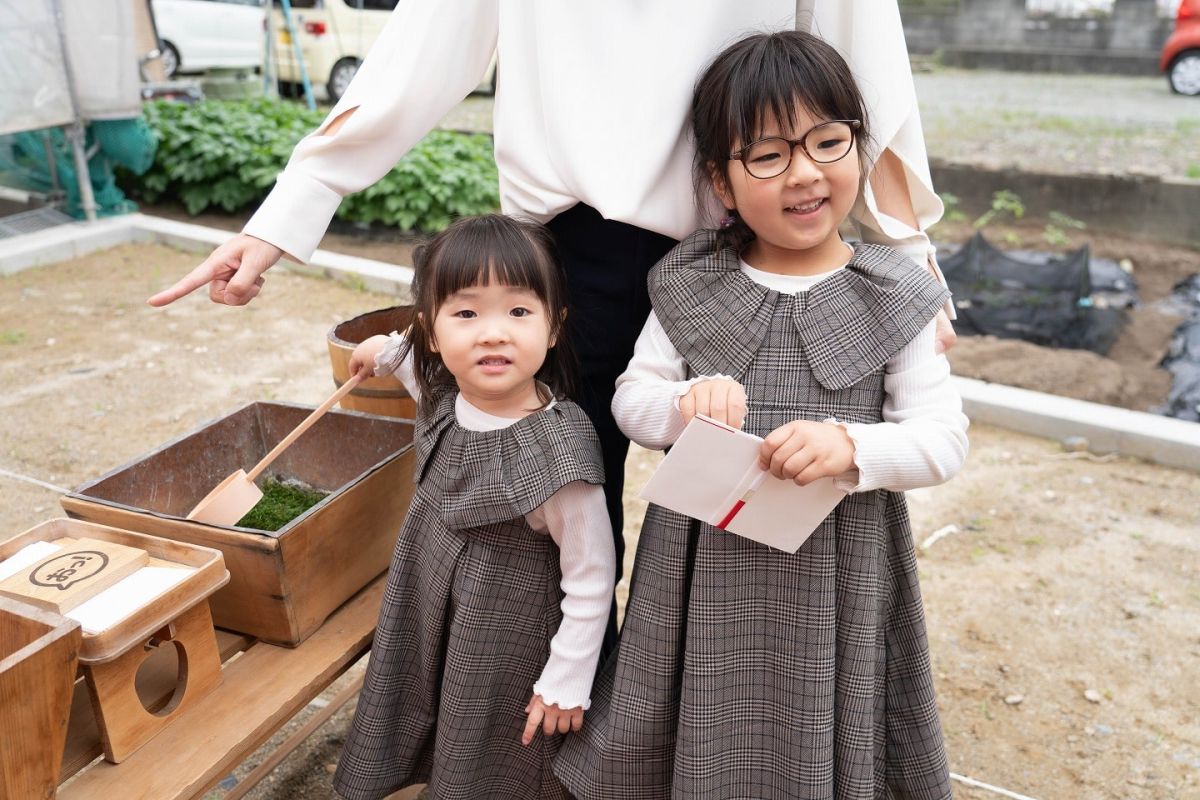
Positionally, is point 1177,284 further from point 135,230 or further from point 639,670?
point 135,230

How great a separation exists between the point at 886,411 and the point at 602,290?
49 cm

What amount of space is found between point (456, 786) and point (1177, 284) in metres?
6.00

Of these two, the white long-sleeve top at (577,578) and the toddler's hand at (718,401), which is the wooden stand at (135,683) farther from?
the toddler's hand at (718,401)

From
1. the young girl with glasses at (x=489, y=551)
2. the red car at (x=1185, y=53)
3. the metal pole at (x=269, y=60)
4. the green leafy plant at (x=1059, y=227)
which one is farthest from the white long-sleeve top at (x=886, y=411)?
the red car at (x=1185, y=53)

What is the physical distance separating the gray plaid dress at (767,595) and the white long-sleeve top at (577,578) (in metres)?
0.05

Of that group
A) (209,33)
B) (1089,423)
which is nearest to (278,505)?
(1089,423)

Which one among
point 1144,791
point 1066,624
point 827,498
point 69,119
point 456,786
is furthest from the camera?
point 69,119

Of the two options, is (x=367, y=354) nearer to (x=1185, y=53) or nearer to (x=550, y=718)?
(x=550, y=718)

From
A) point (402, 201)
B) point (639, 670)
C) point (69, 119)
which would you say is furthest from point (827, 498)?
point (69, 119)

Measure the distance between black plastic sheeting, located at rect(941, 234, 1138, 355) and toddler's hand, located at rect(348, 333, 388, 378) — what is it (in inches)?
162

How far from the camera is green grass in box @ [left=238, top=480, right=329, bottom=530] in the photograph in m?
1.96

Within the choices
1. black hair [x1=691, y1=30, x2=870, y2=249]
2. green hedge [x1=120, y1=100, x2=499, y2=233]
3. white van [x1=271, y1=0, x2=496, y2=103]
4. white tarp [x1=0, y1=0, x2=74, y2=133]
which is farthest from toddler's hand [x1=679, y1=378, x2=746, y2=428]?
white van [x1=271, y1=0, x2=496, y2=103]

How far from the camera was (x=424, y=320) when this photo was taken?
1596mm

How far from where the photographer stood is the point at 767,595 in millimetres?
1496
